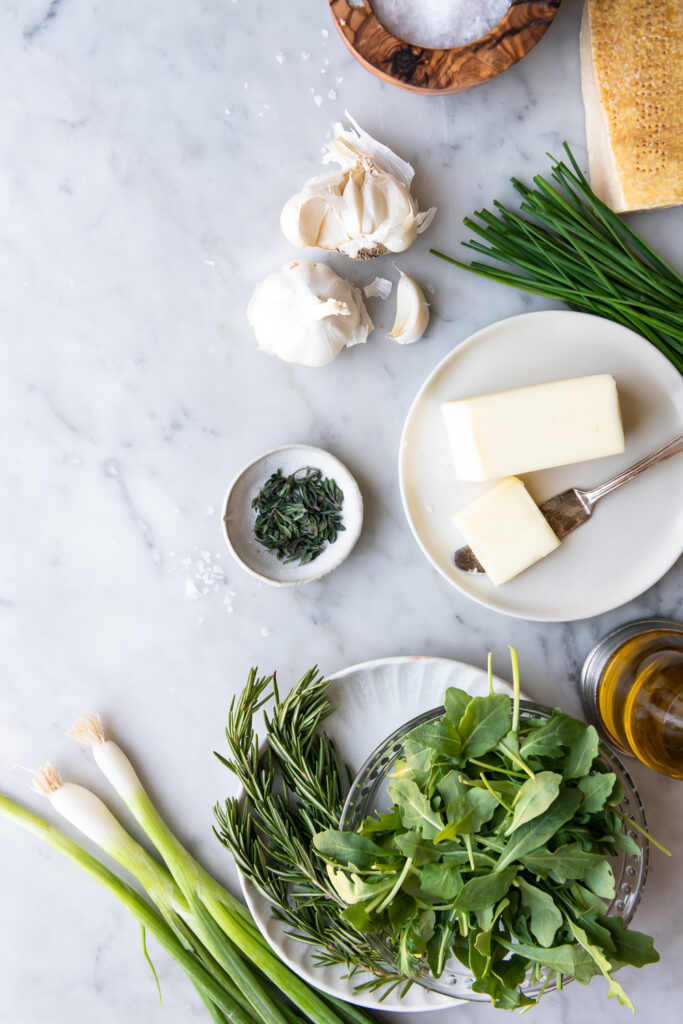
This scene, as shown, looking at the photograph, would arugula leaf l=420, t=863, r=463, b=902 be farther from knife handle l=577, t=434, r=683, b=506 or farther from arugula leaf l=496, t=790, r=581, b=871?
knife handle l=577, t=434, r=683, b=506

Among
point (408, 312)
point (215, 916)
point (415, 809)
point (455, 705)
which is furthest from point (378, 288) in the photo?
point (215, 916)

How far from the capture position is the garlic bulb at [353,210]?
3.50 feet

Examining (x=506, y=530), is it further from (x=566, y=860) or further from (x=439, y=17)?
(x=439, y=17)

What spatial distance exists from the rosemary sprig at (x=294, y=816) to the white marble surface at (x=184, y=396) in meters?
0.11

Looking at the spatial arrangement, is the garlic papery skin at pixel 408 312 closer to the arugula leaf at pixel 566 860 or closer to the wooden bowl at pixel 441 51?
the wooden bowl at pixel 441 51

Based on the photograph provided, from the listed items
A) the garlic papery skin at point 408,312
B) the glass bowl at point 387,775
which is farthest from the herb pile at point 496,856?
the garlic papery skin at point 408,312

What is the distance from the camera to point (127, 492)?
1195mm

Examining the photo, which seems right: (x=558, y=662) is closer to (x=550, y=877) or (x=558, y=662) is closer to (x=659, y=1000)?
(x=550, y=877)

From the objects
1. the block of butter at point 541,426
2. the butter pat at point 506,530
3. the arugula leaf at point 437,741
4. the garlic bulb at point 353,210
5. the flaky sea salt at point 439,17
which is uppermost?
the flaky sea salt at point 439,17

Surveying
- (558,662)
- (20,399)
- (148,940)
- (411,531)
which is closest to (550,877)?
(558,662)

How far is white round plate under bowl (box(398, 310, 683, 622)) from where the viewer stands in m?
1.11

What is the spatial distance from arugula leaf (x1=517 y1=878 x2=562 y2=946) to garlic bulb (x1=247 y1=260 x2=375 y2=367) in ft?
2.51

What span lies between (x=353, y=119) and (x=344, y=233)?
20 centimetres

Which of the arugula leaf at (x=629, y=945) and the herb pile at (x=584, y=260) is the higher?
the herb pile at (x=584, y=260)
